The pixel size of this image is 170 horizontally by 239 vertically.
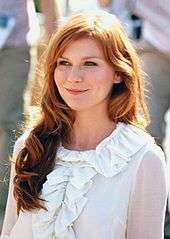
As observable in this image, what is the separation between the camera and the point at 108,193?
2.50m

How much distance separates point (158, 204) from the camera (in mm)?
2545

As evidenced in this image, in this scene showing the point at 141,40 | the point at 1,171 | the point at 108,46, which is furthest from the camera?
the point at 1,171

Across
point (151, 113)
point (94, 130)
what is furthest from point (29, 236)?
point (151, 113)

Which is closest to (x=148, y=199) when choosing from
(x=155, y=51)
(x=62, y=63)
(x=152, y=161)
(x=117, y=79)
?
(x=152, y=161)

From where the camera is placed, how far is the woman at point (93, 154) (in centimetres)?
251

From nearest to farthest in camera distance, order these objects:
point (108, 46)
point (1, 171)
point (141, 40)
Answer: point (108, 46) → point (141, 40) → point (1, 171)

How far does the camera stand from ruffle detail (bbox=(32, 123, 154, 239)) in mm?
2514

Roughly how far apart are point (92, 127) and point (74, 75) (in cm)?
20

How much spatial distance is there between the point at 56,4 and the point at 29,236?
125cm

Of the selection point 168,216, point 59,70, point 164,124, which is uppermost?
point 59,70

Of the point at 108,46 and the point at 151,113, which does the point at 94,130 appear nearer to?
the point at 108,46

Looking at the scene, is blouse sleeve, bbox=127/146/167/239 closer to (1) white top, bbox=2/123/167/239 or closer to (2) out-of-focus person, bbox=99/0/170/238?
(1) white top, bbox=2/123/167/239

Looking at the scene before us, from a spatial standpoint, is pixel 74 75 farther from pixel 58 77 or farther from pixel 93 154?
pixel 93 154

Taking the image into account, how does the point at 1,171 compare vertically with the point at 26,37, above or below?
below
